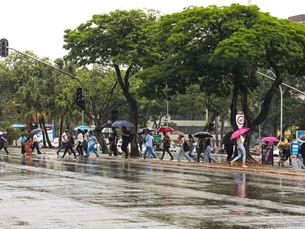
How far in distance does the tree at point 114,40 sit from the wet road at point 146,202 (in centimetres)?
1834

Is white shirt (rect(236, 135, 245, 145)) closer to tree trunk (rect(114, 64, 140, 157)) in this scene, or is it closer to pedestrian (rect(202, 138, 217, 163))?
pedestrian (rect(202, 138, 217, 163))

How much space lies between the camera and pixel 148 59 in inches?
1567

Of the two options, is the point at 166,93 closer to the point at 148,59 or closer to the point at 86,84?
the point at 148,59

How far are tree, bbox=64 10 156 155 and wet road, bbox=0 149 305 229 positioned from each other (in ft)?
60.2

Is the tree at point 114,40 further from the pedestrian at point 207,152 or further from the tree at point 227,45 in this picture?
the pedestrian at point 207,152

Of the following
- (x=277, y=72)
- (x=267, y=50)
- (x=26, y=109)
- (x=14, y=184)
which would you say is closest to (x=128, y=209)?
(x=14, y=184)

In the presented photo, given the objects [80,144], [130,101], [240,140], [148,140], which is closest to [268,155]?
[240,140]

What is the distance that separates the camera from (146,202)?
1441cm

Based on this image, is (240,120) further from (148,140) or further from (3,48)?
(3,48)

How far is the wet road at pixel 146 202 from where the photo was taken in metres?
11.4

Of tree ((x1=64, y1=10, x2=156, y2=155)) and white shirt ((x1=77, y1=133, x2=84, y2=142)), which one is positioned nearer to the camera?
tree ((x1=64, y1=10, x2=156, y2=155))

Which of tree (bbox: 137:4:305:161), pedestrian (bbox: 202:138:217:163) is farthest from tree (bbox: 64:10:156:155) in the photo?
pedestrian (bbox: 202:138:217:163)

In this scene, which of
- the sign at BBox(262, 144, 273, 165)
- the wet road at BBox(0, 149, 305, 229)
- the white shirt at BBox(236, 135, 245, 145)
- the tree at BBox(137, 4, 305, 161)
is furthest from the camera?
the sign at BBox(262, 144, 273, 165)

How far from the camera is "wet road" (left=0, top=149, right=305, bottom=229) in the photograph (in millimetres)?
11352
